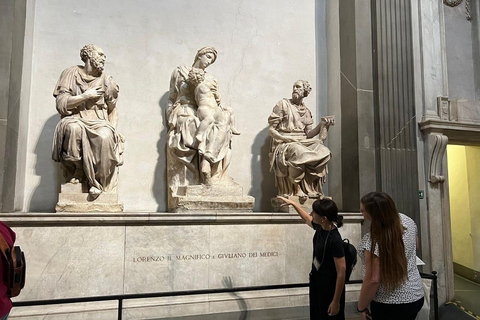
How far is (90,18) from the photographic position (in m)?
6.30

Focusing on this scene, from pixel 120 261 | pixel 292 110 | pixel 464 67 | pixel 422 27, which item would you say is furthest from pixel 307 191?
pixel 464 67

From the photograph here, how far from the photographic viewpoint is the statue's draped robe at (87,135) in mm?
4699

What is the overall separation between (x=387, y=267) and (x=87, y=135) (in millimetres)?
3635

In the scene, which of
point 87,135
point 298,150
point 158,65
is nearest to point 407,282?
point 298,150

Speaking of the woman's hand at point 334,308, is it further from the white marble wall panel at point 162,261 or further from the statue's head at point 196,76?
the statue's head at point 196,76

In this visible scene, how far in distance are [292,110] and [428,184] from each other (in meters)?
2.25

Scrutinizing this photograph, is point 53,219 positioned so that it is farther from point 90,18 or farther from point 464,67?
point 464,67

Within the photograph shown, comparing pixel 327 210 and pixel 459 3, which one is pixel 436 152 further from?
pixel 327 210

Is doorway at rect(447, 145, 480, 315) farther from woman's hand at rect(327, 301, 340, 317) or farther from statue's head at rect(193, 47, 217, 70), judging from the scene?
woman's hand at rect(327, 301, 340, 317)

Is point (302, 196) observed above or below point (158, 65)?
below

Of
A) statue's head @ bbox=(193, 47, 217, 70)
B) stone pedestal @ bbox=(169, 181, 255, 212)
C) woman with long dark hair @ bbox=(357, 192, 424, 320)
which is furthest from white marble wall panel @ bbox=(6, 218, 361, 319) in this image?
statue's head @ bbox=(193, 47, 217, 70)

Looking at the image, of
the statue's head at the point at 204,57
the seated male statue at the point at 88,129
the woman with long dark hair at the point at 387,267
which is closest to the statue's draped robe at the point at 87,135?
the seated male statue at the point at 88,129

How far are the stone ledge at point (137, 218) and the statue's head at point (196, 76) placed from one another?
180 cm

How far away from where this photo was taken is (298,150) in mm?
5660
